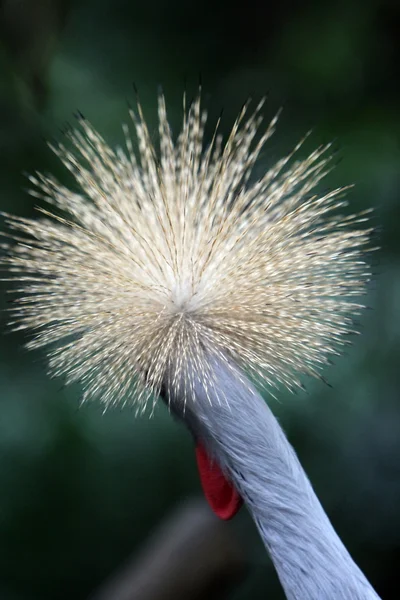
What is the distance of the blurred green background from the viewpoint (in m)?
1.44

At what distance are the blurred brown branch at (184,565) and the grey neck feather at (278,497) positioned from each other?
36 cm

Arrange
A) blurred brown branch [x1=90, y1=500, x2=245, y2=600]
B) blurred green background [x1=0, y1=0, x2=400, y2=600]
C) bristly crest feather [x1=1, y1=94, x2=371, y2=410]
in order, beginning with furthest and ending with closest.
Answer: blurred green background [x1=0, y1=0, x2=400, y2=600]
blurred brown branch [x1=90, y1=500, x2=245, y2=600]
bristly crest feather [x1=1, y1=94, x2=371, y2=410]

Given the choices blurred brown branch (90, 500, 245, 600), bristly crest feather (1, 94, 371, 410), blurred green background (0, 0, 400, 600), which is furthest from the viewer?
blurred green background (0, 0, 400, 600)

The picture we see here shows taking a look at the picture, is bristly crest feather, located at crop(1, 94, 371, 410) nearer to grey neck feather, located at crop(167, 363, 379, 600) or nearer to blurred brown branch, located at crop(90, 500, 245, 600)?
grey neck feather, located at crop(167, 363, 379, 600)

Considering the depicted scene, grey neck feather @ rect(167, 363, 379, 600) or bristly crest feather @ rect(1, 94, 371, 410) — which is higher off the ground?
bristly crest feather @ rect(1, 94, 371, 410)

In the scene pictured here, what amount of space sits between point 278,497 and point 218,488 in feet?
0.33

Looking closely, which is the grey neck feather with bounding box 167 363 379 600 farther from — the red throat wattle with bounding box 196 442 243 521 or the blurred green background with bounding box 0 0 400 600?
the blurred green background with bounding box 0 0 400 600

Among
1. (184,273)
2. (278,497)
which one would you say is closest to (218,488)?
(278,497)

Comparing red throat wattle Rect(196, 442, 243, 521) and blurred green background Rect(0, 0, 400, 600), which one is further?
blurred green background Rect(0, 0, 400, 600)

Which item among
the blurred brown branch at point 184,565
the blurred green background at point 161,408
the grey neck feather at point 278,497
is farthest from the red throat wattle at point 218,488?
the blurred green background at point 161,408

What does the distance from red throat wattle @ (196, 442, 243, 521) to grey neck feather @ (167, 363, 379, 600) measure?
5cm

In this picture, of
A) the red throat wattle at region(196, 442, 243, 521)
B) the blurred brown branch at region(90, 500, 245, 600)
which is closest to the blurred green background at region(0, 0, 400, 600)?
the blurred brown branch at region(90, 500, 245, 600)

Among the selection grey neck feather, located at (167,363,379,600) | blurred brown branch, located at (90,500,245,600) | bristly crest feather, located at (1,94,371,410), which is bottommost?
blurred brown branch, located at (90,500,245,600)

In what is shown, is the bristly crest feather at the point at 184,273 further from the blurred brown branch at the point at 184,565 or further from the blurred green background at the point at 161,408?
the blurred green background at the point at 161,408
